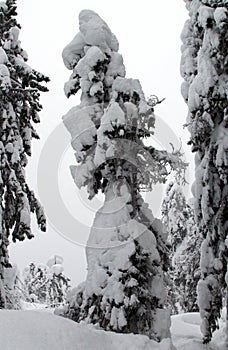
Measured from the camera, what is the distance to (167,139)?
1264 centimetres

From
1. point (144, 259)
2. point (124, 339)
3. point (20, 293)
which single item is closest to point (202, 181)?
point (144, 259)

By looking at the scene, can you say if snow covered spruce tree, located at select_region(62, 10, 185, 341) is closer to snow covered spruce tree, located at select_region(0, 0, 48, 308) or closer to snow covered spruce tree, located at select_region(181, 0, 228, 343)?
snow covered spruce tree, located at select_region(181, 0, 228, 343)

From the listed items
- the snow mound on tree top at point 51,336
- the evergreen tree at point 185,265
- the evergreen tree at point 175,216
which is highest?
the evergreen tree at point 175,216

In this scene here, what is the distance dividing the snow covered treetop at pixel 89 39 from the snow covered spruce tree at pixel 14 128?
220 centimetres

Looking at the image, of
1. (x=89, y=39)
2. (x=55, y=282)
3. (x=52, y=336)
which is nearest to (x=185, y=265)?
(x=89, y=39)

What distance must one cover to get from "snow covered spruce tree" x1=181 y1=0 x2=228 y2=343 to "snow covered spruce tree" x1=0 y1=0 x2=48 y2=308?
17.4 feet

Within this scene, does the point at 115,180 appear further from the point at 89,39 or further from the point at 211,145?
the point at 89,39

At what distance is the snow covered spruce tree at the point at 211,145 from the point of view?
37.8ft

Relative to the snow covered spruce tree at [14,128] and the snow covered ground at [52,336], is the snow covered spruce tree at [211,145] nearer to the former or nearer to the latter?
the snow covered ground at [52,336]

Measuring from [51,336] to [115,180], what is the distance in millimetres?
5231

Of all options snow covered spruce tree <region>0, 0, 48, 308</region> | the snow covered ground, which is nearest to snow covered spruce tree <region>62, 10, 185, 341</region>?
the snow covered ground

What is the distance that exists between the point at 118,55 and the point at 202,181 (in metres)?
4.10

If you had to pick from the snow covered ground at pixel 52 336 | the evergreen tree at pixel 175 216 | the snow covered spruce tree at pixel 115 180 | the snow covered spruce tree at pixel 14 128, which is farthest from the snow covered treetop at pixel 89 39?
the evergreen tree at pixel 175 216

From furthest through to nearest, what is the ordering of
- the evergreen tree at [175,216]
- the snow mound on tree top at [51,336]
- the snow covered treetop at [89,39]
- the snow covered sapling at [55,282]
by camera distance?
the snow covered sapling at [55,282], the evergreen tree at [175,216], the snow covered treetop at [89,39], the snow mound on tree top at [51,336]
